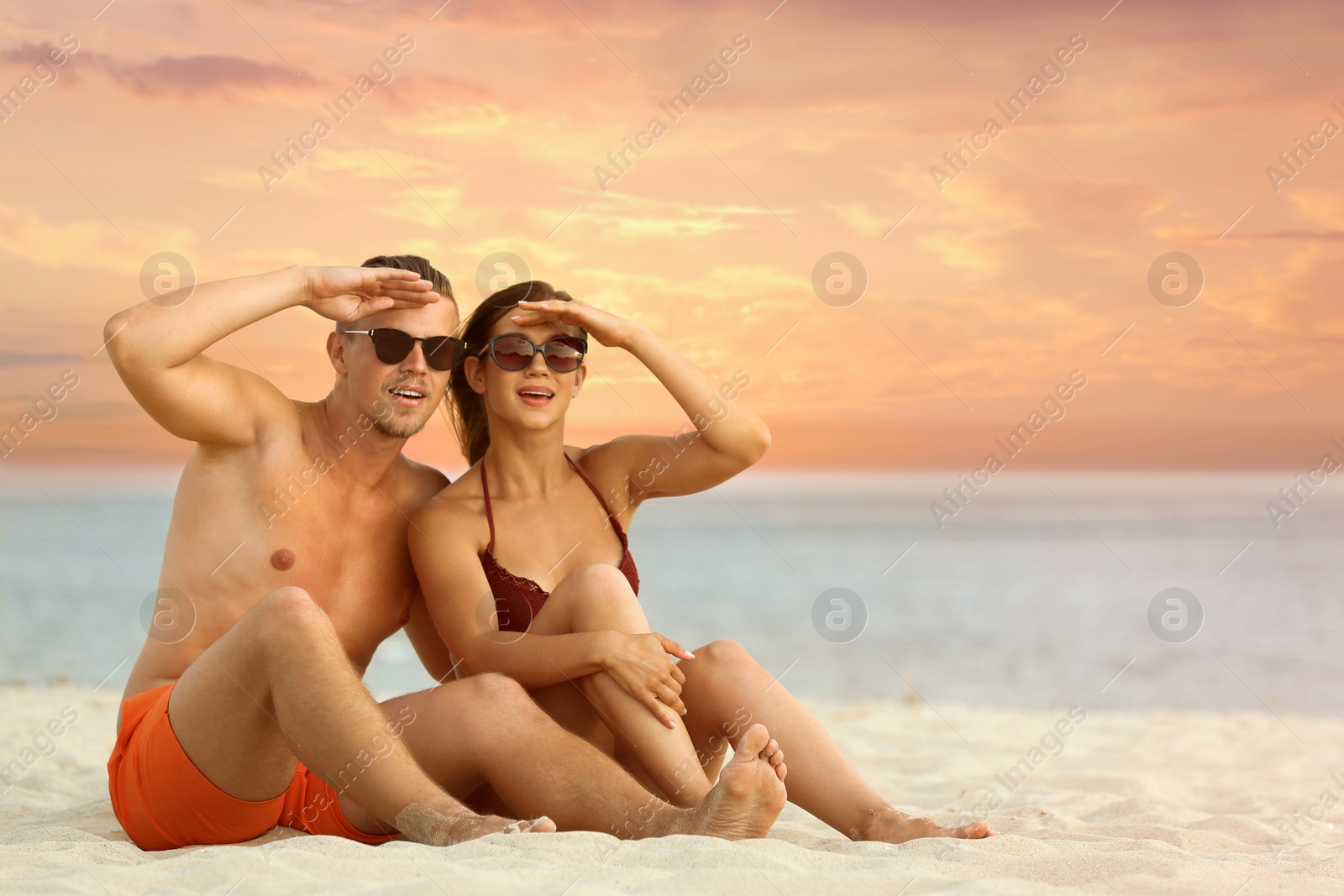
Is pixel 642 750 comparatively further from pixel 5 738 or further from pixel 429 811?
pixel 5 738

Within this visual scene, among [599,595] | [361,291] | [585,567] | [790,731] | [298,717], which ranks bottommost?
[298,717]

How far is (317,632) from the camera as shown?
2930mm

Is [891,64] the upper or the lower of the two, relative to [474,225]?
upper

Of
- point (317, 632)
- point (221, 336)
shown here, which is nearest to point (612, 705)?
point (317, 632)

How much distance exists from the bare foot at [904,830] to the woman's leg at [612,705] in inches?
20.0

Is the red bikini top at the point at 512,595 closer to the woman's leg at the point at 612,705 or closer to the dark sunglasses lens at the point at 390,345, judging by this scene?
the woman's leg at the point at 612,705

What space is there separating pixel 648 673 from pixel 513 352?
138cm

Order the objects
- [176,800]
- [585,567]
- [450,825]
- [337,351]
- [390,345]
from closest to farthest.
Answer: [450,825] < [176,800] < [585,567] < [390,345] < [337,351]

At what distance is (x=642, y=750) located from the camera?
329 cm

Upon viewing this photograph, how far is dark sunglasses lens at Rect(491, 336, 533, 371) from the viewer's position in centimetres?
398

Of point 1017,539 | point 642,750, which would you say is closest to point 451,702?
point 642,750

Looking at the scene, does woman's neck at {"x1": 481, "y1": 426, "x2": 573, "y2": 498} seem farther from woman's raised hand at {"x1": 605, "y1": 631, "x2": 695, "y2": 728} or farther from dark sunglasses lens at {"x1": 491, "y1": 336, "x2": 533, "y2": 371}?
woman's raised hand at {"x1": 605, "y1": 631, "x2": 695, "y2": 728}

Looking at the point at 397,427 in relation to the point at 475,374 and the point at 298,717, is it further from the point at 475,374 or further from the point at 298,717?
the point at 298,717

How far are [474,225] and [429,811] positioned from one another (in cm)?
945
